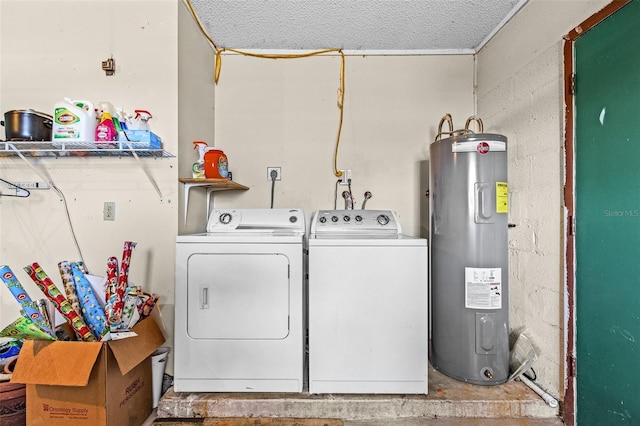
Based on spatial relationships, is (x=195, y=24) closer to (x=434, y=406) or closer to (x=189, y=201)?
(x=189, y=201)

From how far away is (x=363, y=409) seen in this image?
1.49 m

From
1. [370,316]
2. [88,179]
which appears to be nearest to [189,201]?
[88,179]

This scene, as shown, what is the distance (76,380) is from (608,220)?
2.34m

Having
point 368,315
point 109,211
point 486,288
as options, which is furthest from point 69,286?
point 486,288

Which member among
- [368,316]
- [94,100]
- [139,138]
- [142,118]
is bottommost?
[368,316]

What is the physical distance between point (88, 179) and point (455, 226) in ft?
7.12

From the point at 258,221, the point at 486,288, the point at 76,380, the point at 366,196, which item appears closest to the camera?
the point at 76,380

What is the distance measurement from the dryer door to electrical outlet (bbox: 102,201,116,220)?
0.65 m

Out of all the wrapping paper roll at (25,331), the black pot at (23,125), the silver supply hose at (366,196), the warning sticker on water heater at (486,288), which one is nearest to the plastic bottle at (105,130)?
the black pot at (23,125)

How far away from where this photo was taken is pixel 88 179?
5.73 feet

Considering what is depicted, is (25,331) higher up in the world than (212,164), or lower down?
lower down

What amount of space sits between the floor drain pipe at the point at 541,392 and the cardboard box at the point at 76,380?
6.70ft

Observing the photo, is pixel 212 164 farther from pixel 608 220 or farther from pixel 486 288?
pixel 608 220

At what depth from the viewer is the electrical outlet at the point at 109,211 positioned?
174cm
